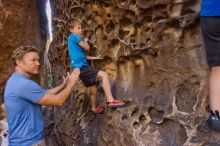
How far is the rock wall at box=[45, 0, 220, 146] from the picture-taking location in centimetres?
316

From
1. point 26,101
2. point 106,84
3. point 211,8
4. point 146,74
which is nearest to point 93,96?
point 106,84

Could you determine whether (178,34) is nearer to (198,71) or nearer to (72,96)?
(198,71)

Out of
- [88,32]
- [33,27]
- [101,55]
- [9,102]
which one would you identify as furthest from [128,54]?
[33,27]

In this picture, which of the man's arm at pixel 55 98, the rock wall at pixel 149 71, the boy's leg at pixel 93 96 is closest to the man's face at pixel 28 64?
the man's arm at pixel 55 98

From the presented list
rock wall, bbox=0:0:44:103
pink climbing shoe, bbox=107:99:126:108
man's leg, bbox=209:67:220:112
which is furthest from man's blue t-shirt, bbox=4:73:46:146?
rock wall, bbox=0:0:44:103

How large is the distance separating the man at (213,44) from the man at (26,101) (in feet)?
3.56

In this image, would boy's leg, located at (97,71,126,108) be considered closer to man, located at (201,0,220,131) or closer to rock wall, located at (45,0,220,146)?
rock wall, located at (45,0,220,146)

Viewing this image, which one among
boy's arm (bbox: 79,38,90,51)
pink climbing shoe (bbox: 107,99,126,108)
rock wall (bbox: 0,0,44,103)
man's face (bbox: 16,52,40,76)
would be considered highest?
rock wall (bbox: 0,0,44,103)

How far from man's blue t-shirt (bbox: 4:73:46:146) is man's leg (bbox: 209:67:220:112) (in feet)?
3.94

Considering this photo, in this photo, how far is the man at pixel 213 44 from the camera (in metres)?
2.48

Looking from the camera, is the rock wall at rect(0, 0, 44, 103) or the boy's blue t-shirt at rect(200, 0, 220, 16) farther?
the rock wall at rect(0, 0, 44, 103)

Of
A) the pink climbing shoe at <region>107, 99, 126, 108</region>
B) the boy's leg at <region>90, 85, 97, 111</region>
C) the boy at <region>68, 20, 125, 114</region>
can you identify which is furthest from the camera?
the boy's leg at <region>90, 85, 97, 111</region>

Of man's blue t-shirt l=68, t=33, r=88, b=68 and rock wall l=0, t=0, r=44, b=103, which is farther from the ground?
rock wall l=0, t=0, r=44, b=103

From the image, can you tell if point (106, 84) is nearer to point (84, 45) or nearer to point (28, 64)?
point (84, 45)
